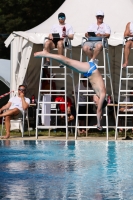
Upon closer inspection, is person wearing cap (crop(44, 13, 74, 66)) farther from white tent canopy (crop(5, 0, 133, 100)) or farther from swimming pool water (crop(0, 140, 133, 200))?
swimming pool water (crop(0, 140, 133, 200))

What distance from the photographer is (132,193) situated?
898cm

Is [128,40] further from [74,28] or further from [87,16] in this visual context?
[87,16]

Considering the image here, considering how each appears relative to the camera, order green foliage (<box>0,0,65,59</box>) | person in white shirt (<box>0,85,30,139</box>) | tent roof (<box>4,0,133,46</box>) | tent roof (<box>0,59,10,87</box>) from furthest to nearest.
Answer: green foliage (<box>0,0,65,59</box>)
tent roof (<box>0,59,10,87</box>)
tent roof (<box>4,0,133,46</box>)
person in white shirt (<box>0,85,30,139</box>)

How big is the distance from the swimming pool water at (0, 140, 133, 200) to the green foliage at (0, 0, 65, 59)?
95.5ft

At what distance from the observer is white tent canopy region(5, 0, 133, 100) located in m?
20.2

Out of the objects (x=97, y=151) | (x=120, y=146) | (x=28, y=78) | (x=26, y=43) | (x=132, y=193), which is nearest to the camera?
(x=132, y=193)

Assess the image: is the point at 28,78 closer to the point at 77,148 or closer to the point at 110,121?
the point at 110,121

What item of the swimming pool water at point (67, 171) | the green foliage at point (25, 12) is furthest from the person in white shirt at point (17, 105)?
the green foliage at point (25, 12)

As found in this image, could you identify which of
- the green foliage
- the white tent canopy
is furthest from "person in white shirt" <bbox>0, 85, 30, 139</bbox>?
the green foliage

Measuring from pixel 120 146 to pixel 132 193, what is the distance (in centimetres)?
675

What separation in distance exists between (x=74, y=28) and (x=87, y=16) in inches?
27.0

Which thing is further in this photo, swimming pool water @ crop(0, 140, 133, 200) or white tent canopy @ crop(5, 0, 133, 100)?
white tent canopy @ crop(5, 0, 133, 100)

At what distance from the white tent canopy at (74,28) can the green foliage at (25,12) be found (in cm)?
2276

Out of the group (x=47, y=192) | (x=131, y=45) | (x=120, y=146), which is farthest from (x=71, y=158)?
(x=131, y=45)
